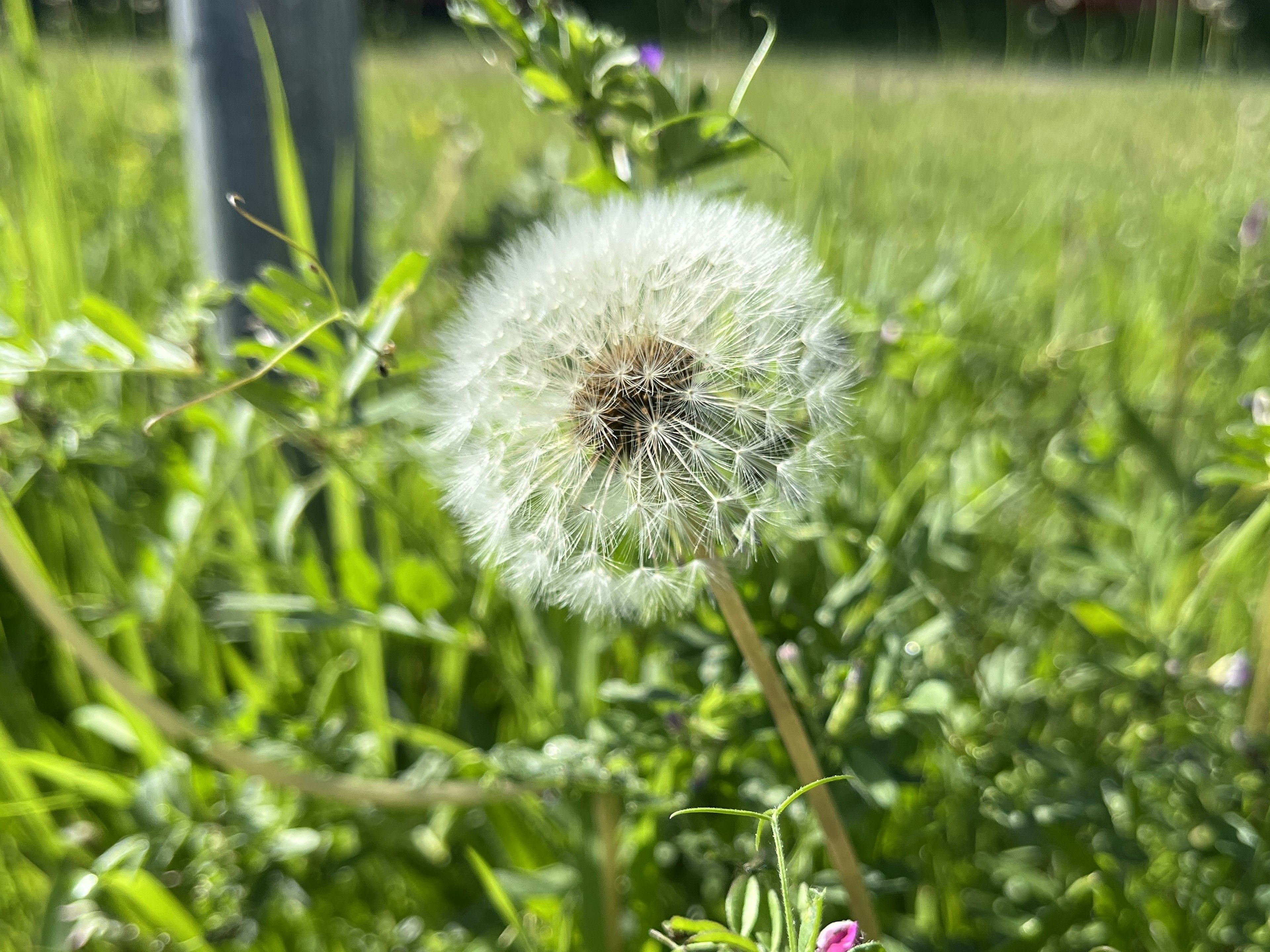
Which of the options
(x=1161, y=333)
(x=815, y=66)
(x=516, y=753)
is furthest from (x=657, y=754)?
(x=815, y=66)

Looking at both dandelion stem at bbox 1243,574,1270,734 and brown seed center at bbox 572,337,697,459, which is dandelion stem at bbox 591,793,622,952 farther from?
dandelion stem at bbox 1243,574,1270,734

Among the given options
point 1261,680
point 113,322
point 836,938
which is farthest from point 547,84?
point 1261,680

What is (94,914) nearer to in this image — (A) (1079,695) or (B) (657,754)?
(B) (657,754)

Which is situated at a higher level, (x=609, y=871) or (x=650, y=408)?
(x=650, y=408)

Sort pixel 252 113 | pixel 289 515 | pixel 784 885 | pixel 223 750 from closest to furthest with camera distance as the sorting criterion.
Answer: pixel 784 885, pixel 223 750, pixel 289 515, pixel 252 113

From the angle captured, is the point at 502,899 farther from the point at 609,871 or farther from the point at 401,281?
the point at 401,281

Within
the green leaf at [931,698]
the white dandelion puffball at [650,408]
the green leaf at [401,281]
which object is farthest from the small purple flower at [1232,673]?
the green leaf at [401,281]

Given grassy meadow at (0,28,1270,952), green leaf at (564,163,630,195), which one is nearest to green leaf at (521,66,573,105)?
green leaf at (564,163,630,195)
